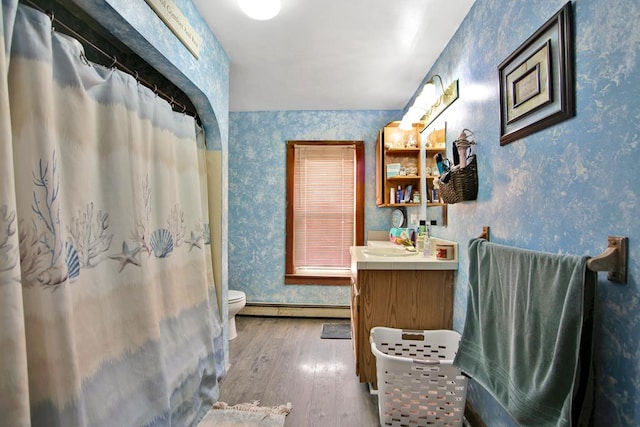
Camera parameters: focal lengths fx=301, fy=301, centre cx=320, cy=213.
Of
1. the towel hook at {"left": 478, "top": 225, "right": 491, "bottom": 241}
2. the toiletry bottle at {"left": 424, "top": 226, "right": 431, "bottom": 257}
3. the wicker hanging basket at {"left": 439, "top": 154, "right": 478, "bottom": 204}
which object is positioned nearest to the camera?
the towel hook at {"left": 478, "top": 225, "right": 491, "bottom": 241}

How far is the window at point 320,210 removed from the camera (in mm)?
3438

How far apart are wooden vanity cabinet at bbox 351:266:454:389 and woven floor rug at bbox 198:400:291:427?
0.55 metres

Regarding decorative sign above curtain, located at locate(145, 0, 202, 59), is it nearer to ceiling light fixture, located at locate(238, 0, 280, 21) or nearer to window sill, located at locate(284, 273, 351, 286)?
ceiling light fixture, located at locate(238, 0, 280, 21)

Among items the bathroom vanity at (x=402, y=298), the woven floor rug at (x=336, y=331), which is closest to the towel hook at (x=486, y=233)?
the bathroom vanity at (x=402, y=298)

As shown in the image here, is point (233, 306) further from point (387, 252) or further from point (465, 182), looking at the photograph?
point (465, 182)

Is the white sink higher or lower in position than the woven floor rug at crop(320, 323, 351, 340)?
higher

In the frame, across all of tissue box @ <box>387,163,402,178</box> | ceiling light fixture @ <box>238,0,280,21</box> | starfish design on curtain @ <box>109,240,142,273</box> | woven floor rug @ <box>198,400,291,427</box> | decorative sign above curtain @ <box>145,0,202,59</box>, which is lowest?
woven floor rug @ <box>198,400,291,427</box>

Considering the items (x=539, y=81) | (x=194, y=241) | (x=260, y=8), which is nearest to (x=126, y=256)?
(x=194, y=241)

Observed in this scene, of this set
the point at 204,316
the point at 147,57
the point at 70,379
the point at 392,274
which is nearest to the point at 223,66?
the point at 147,57

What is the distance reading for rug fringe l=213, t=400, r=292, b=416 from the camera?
1763 millimetres

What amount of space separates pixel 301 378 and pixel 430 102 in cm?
221

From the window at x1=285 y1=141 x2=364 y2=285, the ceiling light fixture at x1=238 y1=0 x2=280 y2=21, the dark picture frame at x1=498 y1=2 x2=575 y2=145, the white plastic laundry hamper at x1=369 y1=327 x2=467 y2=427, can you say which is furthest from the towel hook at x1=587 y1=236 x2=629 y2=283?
the window at x1=285 y1=141 x2=364 y2=285

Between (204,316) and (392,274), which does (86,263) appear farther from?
(392,274)

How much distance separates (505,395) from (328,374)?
1.31 metres
